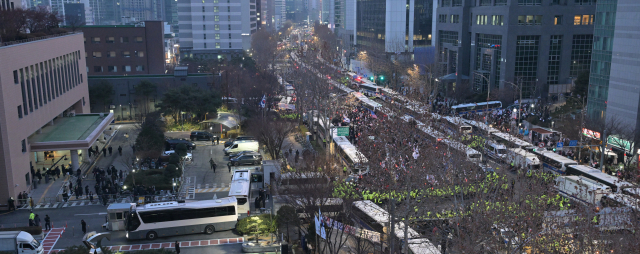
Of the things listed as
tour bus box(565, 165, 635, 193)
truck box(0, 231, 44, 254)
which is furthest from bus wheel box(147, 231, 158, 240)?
tour bus box(565, 165, 635, 193)

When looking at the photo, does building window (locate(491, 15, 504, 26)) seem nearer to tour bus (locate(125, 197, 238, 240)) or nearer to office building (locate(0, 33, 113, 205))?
office building (locate(0, 33, 113, 205))

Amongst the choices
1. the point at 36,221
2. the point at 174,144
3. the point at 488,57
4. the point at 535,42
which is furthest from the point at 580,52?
the point at 36,221

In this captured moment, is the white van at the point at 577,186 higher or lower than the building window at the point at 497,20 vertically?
lower

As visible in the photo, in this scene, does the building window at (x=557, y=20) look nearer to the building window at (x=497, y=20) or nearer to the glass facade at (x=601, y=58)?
the building window at (x=497, y=20)

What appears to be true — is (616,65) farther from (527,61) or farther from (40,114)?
(40,114)

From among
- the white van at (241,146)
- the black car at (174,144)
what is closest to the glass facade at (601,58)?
the white van at (241,146)

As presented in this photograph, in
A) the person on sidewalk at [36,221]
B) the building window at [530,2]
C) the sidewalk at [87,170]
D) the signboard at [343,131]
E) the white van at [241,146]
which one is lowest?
the sidewalk at [87,170]

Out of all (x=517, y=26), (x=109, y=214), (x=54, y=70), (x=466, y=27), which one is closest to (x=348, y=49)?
(x=466, y=27)
